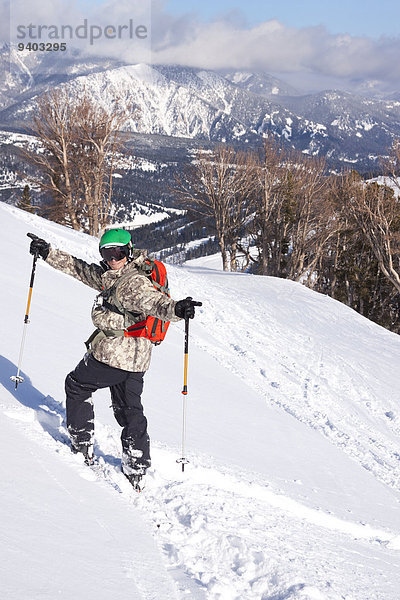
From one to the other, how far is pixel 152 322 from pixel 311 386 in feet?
27.2

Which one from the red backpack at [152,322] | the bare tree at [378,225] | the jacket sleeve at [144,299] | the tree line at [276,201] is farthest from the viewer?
the tree line at [276,201]

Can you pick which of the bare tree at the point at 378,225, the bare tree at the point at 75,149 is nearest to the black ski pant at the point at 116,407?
the bare tree at the point at 378,225

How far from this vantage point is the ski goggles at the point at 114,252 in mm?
3949

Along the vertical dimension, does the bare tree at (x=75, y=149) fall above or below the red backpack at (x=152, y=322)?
above

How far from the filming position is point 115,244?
3939 millimetres

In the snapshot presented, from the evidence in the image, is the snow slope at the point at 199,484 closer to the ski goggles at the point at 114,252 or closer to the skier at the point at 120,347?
the skier at the point at 120,347

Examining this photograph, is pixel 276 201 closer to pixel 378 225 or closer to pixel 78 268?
pixel 378 225

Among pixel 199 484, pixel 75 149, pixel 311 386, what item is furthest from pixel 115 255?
pixel 75 149

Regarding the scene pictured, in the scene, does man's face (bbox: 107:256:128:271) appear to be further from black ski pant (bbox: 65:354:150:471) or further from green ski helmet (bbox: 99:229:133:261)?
black ski pant (bbox: 65:354:150:471)

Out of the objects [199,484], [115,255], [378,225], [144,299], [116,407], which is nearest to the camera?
[144,299]

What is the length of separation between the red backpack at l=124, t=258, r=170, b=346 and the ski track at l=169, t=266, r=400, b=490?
5.48 meters

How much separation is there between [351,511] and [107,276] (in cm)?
390

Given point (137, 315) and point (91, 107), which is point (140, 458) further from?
point (91, 107)

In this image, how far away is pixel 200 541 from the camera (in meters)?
Result: 3.66
